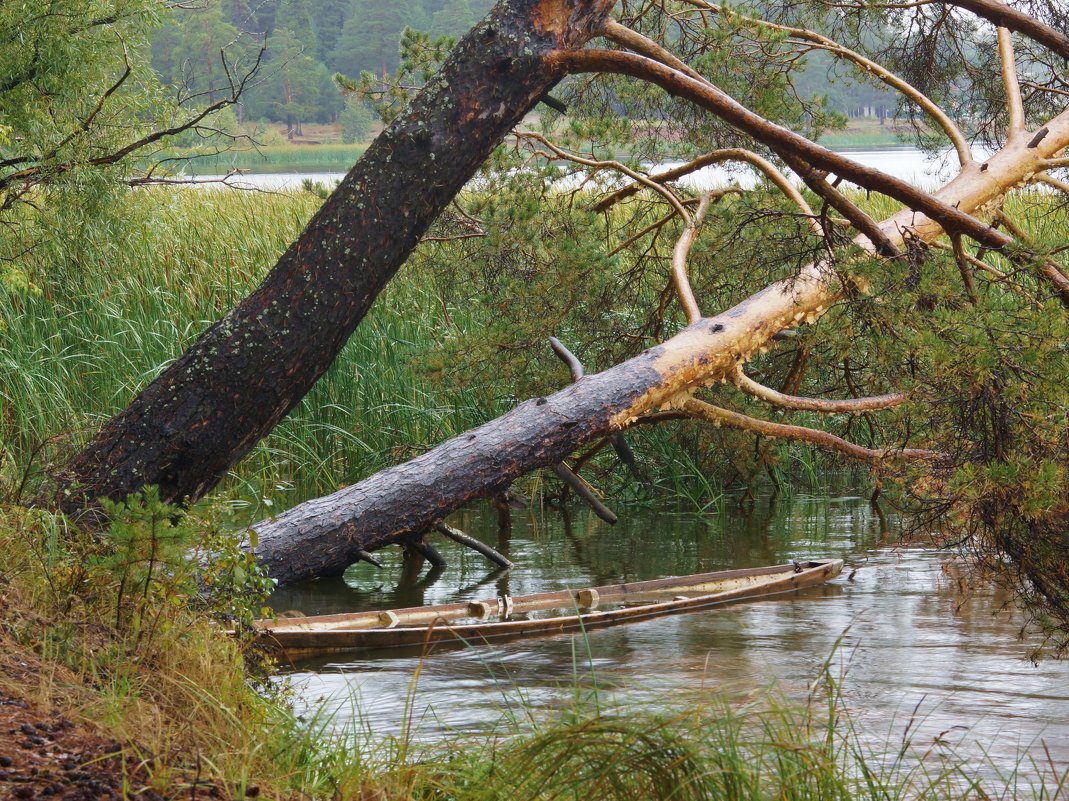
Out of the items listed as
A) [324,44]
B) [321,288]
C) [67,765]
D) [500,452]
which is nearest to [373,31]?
[324,44]

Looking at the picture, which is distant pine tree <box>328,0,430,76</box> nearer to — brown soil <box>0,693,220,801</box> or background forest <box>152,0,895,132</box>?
background forest <box>152,0,895,132</box>

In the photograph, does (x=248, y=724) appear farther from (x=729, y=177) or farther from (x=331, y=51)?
(x=331, y=51)

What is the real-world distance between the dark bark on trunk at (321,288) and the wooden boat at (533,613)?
0.89m

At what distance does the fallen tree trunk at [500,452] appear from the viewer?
564 centimetres

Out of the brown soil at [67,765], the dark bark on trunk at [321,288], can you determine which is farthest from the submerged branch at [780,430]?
the brown soil at [67,765]

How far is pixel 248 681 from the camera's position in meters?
4.14

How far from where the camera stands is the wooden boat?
5656 millimetres

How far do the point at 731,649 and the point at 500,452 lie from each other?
1.43 meters

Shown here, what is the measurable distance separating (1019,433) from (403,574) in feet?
15.0

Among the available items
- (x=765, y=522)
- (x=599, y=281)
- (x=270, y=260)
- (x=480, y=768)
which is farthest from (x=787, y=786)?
(x=270, y=260)

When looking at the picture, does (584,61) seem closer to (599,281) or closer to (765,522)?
(599,281)

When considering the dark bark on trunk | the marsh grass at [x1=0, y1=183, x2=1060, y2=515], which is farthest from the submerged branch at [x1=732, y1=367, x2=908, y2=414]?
the dark bark on trunk

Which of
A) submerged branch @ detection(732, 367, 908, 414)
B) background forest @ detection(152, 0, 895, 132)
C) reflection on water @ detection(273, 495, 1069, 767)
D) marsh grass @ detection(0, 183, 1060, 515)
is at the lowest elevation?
reflection on water @ detection(273, 495, 1069, 767)

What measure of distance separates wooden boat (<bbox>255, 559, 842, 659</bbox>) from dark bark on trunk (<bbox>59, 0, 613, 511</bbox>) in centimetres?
89
